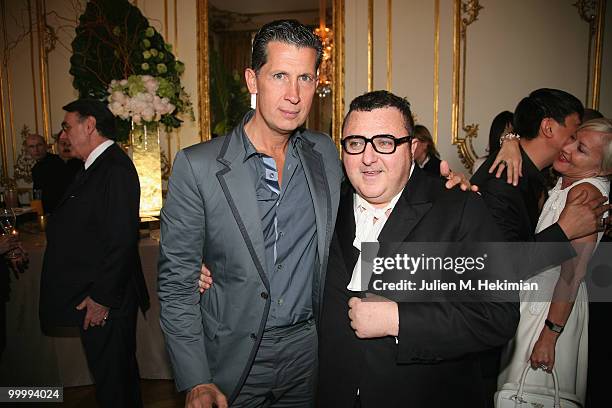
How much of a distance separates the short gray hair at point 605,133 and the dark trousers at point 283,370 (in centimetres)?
150

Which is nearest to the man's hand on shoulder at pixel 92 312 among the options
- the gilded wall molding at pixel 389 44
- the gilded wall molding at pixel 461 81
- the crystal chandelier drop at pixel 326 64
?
the crystal chandelier drop at pixel 326 64

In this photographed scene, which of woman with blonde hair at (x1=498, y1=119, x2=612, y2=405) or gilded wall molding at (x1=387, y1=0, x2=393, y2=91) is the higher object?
gilded wall molding at (x1=387, y1=0, x2=393, y2=91)

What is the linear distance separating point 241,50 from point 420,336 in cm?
484

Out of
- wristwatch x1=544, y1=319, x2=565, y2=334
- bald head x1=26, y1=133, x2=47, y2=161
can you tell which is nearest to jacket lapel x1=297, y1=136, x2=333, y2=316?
wristwatch x1=544, y1=319, x2=565, y2=334

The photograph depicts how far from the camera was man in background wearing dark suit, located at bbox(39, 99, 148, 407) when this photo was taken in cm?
249

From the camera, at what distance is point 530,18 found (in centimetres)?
482

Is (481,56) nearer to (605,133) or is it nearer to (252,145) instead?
(605,133)

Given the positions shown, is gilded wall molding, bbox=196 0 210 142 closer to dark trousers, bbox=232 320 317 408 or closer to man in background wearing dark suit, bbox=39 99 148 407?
man in background wearing dark suit, bbox=39 99 148 407

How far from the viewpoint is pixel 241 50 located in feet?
17.6

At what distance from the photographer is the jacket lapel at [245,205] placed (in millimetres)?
1498

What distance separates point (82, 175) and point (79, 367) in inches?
60.0

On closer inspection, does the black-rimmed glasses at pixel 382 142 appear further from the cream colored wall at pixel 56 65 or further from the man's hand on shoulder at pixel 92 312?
the cream colored wall at pixel 56 65

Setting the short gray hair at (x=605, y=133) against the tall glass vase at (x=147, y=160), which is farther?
the tall glass vase at (x=147, y=160)

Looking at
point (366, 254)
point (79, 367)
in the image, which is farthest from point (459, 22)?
point (79, 367)
